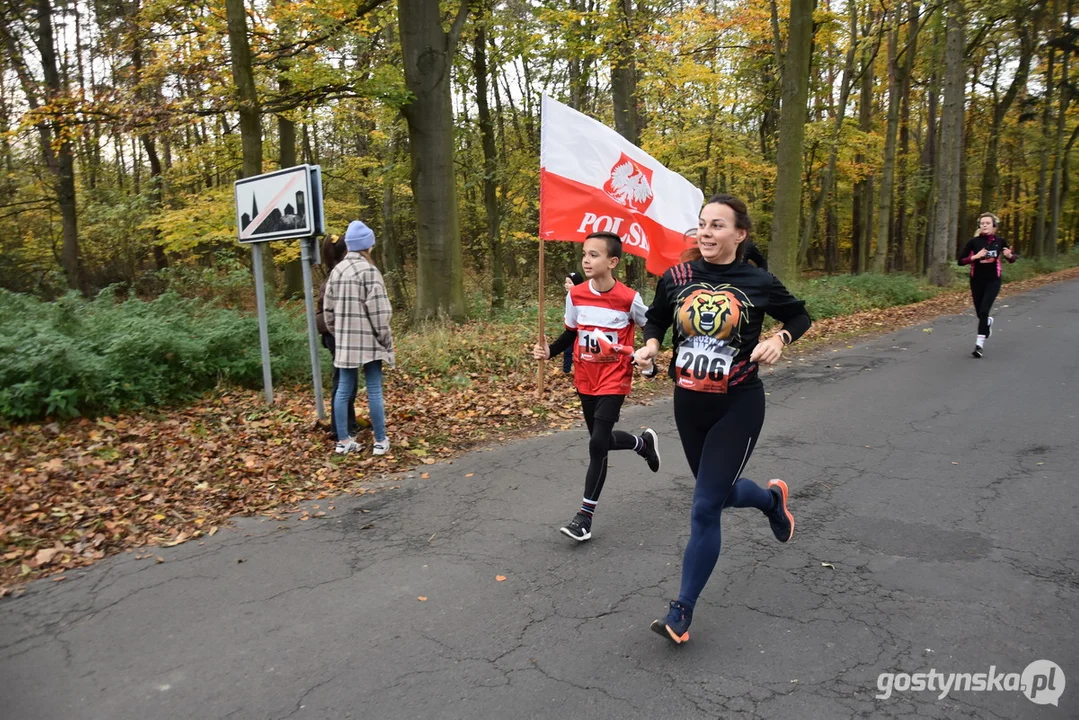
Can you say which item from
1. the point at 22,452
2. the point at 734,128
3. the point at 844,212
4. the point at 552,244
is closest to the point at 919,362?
the point at 22,452

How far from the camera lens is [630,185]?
7305mm

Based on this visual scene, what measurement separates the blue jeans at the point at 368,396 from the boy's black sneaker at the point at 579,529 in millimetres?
2705

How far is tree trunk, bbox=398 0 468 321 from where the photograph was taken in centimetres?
1197

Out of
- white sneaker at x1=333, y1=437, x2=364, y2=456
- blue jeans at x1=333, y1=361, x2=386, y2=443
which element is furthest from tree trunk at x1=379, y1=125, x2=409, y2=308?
white sneaker at x1=333, y1=437, x2=364, y2=456

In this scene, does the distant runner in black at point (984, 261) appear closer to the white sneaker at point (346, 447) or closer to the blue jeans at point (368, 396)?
the blue jeans at point (368, 396)

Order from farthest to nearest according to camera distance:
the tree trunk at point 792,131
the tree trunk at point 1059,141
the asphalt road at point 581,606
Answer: the tree trunk at point 1059,141
the tree trunk at point 792,131
the asphalt road at point 581,606

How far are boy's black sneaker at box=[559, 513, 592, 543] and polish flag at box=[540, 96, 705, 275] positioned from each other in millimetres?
3118

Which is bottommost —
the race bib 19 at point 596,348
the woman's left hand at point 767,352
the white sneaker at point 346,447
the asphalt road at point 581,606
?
the asphalt road at point 581,606

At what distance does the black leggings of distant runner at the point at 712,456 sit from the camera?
10.9 ft

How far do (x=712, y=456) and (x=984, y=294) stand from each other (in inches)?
384

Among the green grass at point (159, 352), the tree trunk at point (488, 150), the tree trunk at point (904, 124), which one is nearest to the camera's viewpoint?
the green grass at point (159, 352)

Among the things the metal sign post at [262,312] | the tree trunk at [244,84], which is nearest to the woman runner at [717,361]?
the metal sign post at [262,312]

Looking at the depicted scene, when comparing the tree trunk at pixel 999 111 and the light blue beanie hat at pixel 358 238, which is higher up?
the tree trunk at pixel 999 111

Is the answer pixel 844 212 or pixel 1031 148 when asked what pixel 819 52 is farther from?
pixel 844 212
